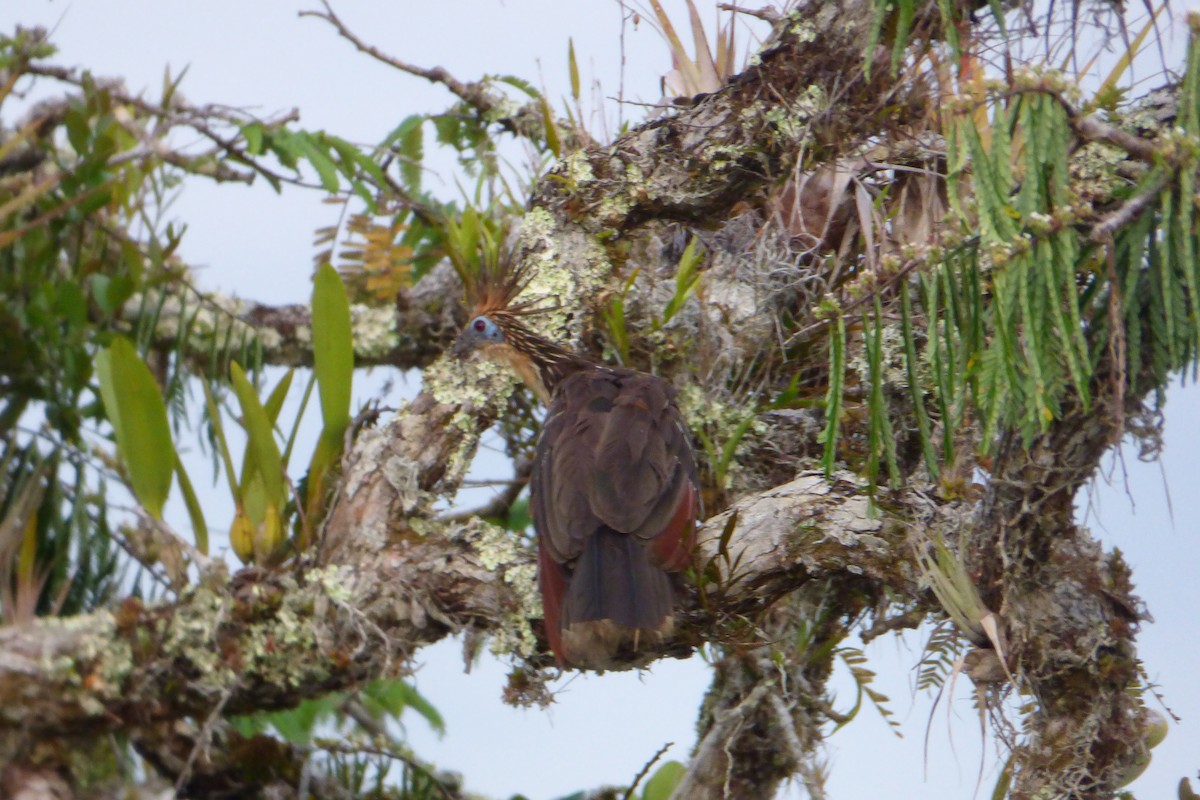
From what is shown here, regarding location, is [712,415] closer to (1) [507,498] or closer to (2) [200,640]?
(1) [507,498]

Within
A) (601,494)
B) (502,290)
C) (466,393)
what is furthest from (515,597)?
(502,290)

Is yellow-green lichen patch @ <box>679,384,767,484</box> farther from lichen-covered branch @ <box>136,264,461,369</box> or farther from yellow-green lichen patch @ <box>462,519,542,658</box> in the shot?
lichen-covered branch @ <box>136,264,461,369</box>

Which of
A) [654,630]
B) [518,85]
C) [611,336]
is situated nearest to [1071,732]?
[654,630]

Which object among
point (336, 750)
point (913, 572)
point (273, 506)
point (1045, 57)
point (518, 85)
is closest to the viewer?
point (1045, 57)

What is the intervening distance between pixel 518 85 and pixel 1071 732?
9.83 ft

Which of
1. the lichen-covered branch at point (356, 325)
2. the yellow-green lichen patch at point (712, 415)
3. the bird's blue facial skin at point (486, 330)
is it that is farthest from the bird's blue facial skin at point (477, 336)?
the lichen-covered branch at point (356, 325)

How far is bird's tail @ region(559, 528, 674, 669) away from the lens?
278 cm

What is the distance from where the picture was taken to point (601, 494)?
3113 millimetres

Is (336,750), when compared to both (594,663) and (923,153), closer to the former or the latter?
(594,663)

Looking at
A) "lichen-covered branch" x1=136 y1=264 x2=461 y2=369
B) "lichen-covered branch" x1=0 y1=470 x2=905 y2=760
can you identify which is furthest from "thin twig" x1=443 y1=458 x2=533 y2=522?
"lichen-covered branch" x1=0 y1=470 x2=905 y2=760

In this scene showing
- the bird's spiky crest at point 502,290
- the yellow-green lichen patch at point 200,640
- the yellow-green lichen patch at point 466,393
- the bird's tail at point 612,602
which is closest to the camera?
the bird's tail at point 612,602

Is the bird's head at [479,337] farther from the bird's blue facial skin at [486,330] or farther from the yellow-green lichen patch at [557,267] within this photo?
the yellow-green lichen patch at [557,267]

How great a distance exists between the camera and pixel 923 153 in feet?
10.8

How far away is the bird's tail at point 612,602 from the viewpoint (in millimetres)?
2781
